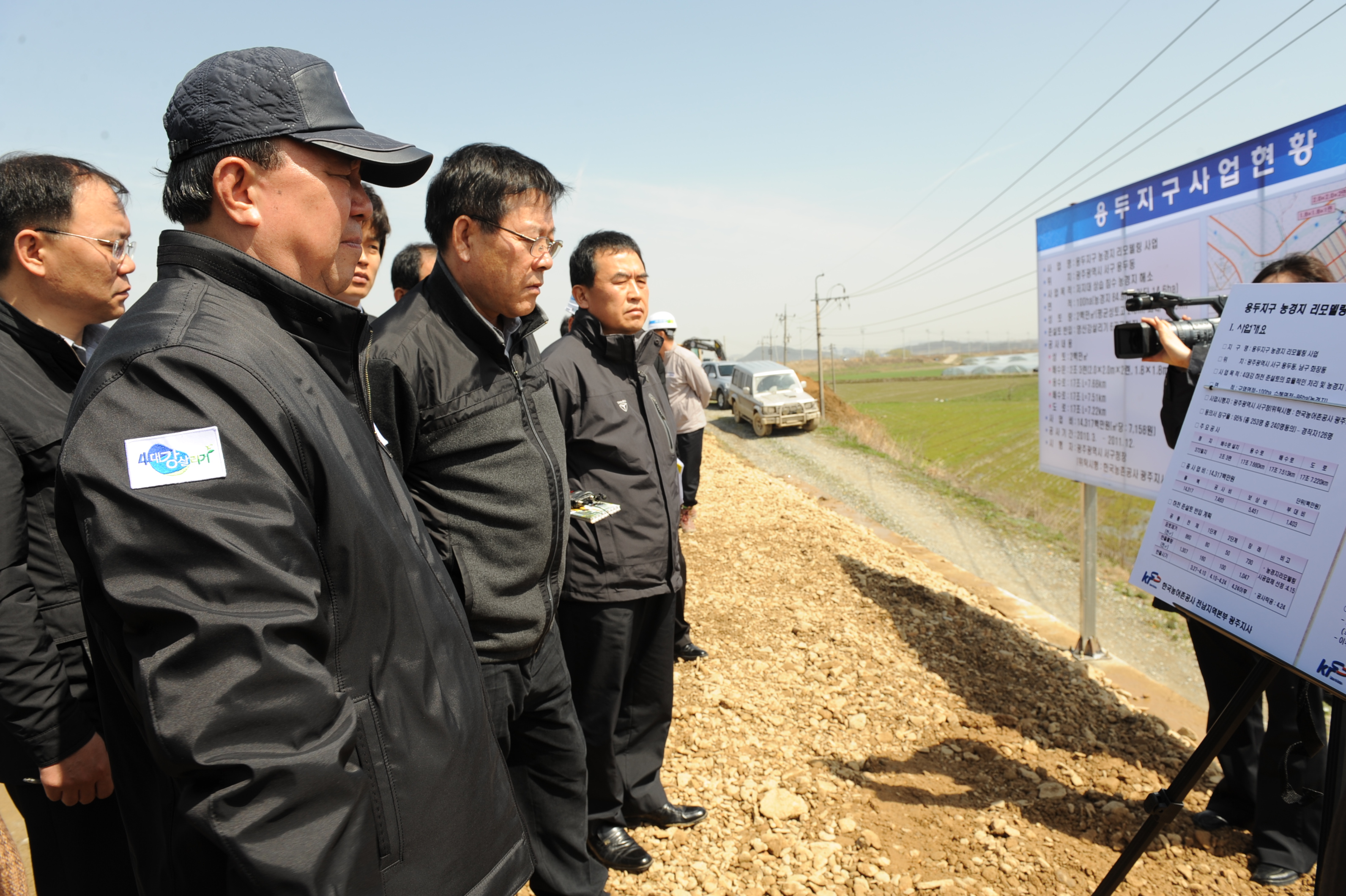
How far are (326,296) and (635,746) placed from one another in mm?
2331

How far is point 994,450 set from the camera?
3092cm

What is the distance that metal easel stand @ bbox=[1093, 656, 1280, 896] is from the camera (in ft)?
6.36

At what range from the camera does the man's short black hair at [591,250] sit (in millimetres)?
3014

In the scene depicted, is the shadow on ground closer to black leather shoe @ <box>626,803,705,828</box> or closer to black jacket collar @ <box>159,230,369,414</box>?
black leather shoe @ <box>626,803,705,828</box>

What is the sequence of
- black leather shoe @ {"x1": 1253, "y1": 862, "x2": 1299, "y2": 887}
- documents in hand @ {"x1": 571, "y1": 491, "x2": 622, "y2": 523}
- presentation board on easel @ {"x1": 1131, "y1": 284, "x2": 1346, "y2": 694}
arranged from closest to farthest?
presentation board on easel @ {"x1": 1131, "y1": 284, "x2": 1346, "y2": 694} < documents in hand @ {"x1": 571, "y1": 491, "x2": 622, "y2": 523} < black leather shoe @ {"x1": 1253, "y1": 862, "x2": 1299, "y2": 887}

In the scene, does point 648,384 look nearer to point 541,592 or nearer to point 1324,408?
point 541,592

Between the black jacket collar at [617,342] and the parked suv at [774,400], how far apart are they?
17554mm

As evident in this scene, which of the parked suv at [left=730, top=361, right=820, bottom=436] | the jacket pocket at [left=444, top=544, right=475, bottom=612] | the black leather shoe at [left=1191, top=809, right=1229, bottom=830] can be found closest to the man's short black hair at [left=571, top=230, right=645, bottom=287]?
the jacket pocket at [left=444, top=544, right=475, bottom=612]

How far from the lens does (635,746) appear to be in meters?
2.99

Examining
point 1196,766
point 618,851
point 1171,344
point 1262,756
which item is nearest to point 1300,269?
point 1171,344

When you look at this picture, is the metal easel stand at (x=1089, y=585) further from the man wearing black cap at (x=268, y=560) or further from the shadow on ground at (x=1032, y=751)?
the man wearing black cap at (x=268, y=560)

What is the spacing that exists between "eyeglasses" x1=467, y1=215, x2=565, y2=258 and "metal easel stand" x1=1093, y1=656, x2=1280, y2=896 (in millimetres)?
2271

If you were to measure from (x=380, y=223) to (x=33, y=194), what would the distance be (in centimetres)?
143

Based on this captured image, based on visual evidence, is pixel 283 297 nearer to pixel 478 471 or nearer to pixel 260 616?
pixel 260 616
